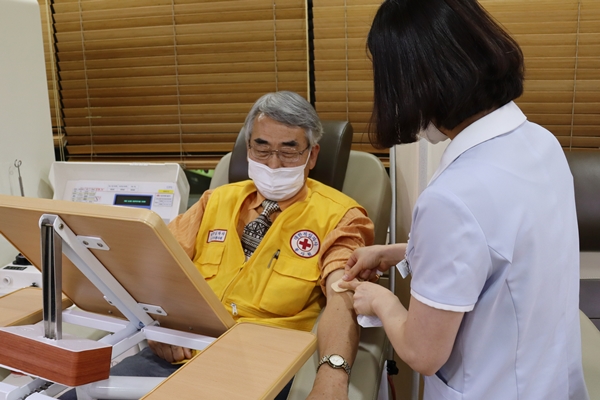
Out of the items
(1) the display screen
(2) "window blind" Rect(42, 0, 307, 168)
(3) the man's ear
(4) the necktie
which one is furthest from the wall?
(3) the man's ear

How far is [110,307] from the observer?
4.35 ft

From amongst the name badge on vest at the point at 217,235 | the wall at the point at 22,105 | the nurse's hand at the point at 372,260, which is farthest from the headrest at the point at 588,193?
the wall at the point at 22,105

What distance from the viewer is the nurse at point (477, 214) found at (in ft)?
2.93

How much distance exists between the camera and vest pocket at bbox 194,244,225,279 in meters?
1.78

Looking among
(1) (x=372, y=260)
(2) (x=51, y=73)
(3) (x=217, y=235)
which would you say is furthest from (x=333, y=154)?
(2) (x=51, y=73)

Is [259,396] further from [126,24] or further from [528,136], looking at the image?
[126,24]

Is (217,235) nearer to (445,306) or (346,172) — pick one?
(346,172)

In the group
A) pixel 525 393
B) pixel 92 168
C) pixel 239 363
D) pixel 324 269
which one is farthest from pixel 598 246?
pixel 92 168

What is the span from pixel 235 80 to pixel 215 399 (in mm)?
2012

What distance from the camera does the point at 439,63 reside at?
36.4 inches

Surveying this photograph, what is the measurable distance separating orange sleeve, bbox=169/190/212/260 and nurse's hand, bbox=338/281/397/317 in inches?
30.3

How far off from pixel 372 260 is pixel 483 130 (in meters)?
0.60

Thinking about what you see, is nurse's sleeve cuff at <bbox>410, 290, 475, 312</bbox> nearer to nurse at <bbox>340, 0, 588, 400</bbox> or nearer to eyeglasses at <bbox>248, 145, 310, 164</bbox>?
nurse at <bbox>340, 0, 588, 400</bbox>

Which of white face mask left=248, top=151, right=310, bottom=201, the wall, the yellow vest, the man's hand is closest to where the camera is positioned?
the man's hand
